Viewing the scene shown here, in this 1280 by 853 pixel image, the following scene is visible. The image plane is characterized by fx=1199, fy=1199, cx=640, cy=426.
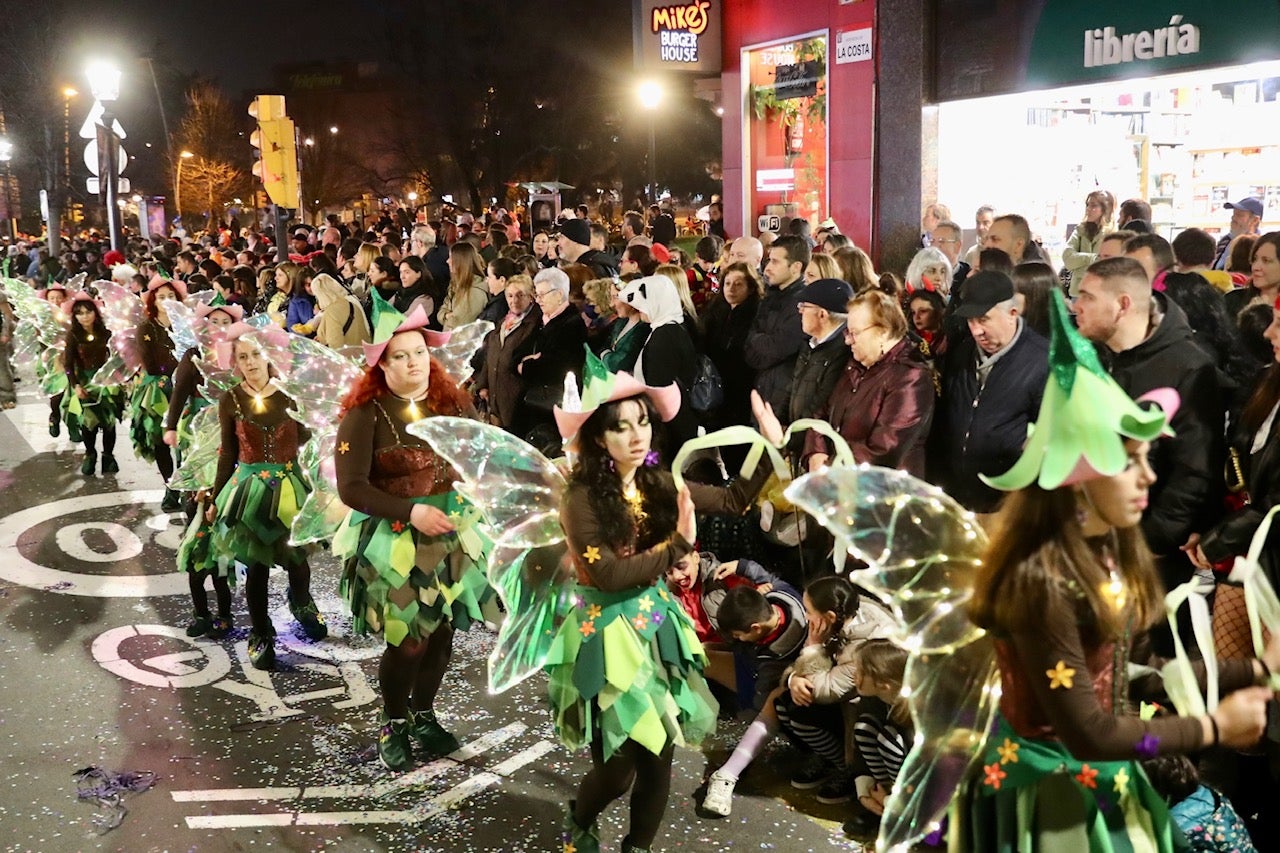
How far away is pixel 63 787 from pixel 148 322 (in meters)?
5.59

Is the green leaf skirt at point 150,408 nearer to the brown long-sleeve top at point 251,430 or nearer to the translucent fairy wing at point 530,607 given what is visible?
the brown long-sleeve top at point 251,430

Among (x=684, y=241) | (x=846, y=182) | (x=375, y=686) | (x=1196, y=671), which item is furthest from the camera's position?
(x=846, y=182)

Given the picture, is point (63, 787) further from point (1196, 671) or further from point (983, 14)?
point (983, 14)

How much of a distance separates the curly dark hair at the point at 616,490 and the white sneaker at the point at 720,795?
53.8 inches

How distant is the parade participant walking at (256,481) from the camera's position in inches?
257

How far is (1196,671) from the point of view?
3.00 metres

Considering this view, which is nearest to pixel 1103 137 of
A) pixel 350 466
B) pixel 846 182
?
pixel 846 182

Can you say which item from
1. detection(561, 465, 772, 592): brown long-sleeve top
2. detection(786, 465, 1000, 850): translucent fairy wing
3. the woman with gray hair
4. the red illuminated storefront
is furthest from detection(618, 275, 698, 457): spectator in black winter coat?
the red illuminated storefront

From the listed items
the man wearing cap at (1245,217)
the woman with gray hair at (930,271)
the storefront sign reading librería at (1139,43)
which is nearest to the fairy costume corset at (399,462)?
the woman with gray hair at (930,271)

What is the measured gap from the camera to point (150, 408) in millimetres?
10047

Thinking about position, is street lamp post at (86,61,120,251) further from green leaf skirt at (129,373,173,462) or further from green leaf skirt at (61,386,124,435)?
green leaf skirt at (129,373,173,462)

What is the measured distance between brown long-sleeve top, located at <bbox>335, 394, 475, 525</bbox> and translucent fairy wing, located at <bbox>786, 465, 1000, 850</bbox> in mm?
2515

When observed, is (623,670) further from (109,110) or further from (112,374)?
(109,110)

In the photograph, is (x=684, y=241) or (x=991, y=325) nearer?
(x=991, y=325)
